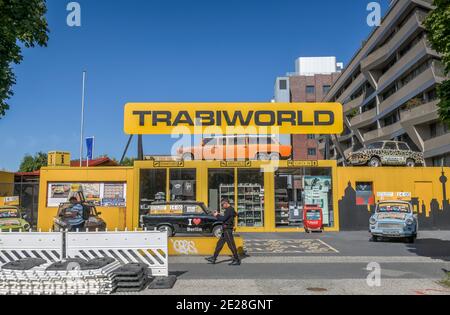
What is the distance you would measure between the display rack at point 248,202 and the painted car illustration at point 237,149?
2.22 m

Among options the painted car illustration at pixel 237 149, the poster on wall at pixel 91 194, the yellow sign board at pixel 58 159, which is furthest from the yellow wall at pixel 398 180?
the yellow sign board at pixel 58 159

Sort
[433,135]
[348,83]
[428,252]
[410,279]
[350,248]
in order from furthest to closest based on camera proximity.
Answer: [348,83]
[433,135]
[350,248]
[428,252]
[410,279]

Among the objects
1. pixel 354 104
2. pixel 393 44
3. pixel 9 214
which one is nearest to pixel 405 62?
pixel 393 44

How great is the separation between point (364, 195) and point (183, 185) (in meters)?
9.69

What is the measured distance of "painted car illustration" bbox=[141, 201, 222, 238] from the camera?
688 inches

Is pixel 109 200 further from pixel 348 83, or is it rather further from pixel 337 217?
pixel 348 83

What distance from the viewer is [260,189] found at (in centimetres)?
2277

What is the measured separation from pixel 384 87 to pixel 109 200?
3670cm

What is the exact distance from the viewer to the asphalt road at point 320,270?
28.2 feet

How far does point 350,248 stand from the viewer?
15.2 m

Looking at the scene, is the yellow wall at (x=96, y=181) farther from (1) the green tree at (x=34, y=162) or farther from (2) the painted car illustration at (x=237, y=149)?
(1) the green tree at (x=34, y=162)

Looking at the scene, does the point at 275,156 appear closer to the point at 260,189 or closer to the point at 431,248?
the point at 260,189

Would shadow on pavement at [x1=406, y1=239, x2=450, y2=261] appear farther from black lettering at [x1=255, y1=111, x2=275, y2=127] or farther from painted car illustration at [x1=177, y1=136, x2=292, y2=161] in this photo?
painted car illustration at [x1=177, y1=136, x2=292, y2=161]

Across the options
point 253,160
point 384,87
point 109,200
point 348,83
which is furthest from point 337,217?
point 348,83
